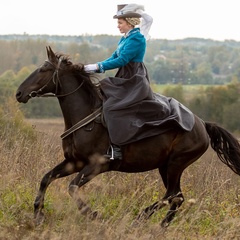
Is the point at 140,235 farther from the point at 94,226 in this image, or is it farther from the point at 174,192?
the point at 174,192

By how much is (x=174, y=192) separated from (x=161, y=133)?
858 mm

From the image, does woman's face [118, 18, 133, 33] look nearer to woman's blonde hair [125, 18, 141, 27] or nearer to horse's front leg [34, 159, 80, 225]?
woman's blonde hair [125, 18, 141, 27]

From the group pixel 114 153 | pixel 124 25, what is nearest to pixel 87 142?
pixel 114 153

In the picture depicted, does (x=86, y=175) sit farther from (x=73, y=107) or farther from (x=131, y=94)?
(x=131, y=94)

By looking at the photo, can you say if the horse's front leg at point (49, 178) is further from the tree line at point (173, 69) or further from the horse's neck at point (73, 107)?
the tree line at point (173, 69)

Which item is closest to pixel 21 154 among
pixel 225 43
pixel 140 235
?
pixel 140 235

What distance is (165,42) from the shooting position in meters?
151

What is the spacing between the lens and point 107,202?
9398 millimetres

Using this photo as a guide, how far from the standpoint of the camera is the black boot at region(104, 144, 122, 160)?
8553 mm

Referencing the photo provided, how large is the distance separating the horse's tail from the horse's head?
2121 millimetres

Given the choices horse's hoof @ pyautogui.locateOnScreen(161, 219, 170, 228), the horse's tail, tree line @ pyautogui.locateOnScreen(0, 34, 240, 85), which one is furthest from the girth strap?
tree line @ pyautogui.locateOnScreen(0, 34, 240, 85)

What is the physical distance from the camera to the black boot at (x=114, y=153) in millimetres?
8553

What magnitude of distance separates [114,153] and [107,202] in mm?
1019

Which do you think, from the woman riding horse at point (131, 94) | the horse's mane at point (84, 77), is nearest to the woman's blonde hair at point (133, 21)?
the woman riding horse at point (131, 94)
